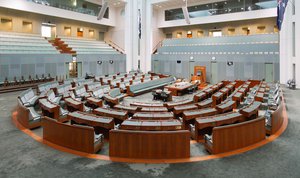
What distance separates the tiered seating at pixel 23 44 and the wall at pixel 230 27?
1527cm

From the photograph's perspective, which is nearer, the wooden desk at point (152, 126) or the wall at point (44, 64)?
the wooden desk at point (152, 126)

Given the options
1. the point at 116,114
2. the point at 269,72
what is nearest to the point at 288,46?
the point at 269,72

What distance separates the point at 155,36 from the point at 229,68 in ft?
34.3

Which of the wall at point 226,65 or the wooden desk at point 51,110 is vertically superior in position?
the wall at point 226,65

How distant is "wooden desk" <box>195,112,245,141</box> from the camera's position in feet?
19.1

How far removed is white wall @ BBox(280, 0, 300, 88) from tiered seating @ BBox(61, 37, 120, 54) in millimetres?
16755

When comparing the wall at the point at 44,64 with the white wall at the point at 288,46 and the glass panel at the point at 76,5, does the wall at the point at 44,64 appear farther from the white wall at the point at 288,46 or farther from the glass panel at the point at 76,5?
the white wall at the point at 288,46

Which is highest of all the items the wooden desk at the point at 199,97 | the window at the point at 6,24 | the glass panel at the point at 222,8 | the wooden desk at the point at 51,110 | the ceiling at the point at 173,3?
the ceiling at the point at 173,3

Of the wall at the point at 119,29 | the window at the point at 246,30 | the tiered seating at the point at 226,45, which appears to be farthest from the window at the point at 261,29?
the wall at the point at 119,29

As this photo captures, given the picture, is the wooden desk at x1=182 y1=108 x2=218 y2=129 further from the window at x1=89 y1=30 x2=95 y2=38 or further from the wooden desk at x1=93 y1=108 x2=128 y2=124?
the window at x1=89 y1=30 x2=95 y2=38

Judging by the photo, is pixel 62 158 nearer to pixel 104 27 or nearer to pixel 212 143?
pixel 212 143

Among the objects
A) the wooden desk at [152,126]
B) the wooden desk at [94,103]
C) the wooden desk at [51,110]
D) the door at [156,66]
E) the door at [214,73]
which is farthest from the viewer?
the door at [156,66]

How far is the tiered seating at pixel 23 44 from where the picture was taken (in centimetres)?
1656

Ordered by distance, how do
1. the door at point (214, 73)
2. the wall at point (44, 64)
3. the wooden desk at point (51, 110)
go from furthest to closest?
the door at point (214, 73) → the wall at point (44, 64) → the wooden desk at point (51, 110)
